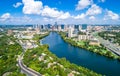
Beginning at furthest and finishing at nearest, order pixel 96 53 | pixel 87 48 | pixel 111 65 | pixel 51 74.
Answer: pixel 87 48, pixel 96 53, pixel 111 65, pixel 51 74

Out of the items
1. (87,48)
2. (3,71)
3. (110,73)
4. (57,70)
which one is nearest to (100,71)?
(110,73)

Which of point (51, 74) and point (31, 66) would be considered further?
point (31, 66)

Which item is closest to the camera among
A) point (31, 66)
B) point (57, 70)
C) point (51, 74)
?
point (51, 74)

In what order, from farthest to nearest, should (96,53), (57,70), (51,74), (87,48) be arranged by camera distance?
(87,48) → (96,53) → (57,70) → (51,74)

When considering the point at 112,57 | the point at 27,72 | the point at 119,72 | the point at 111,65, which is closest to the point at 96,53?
the point at 112,57

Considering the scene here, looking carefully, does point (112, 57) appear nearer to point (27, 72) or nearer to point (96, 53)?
point (96, 53)

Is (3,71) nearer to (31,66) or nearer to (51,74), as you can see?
(31,66)

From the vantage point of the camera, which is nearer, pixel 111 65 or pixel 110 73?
pixel 110 73

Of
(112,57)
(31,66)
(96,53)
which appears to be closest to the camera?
(31,66)
